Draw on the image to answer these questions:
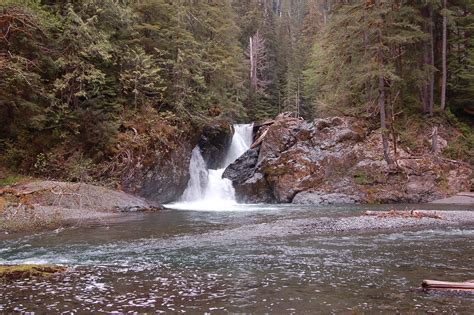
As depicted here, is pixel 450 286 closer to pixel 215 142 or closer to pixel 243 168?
pixel 243 168

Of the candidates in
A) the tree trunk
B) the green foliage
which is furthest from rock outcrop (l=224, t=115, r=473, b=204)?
the green foliage

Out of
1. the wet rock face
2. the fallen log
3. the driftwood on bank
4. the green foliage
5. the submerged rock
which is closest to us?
the fallen log

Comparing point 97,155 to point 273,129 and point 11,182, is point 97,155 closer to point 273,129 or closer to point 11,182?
point 11,182

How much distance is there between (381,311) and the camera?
6.62 meters

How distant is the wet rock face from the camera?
3284cm

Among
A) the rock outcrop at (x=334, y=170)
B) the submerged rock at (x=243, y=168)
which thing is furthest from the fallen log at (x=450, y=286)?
the submerged rock at (x=243, y=168)

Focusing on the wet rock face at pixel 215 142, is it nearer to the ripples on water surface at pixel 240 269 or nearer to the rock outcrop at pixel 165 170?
the rock outcrop at pixel 165 170

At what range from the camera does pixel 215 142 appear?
33.9 m

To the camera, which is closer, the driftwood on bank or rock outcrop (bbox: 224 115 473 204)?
the driftwood on bank

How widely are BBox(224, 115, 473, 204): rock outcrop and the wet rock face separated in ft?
6.34

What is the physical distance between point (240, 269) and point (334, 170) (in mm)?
20381

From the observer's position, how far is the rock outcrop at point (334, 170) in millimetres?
26984

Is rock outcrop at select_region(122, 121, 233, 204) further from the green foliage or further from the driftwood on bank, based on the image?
the driftwood on bank

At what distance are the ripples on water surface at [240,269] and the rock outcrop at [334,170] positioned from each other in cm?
1191
